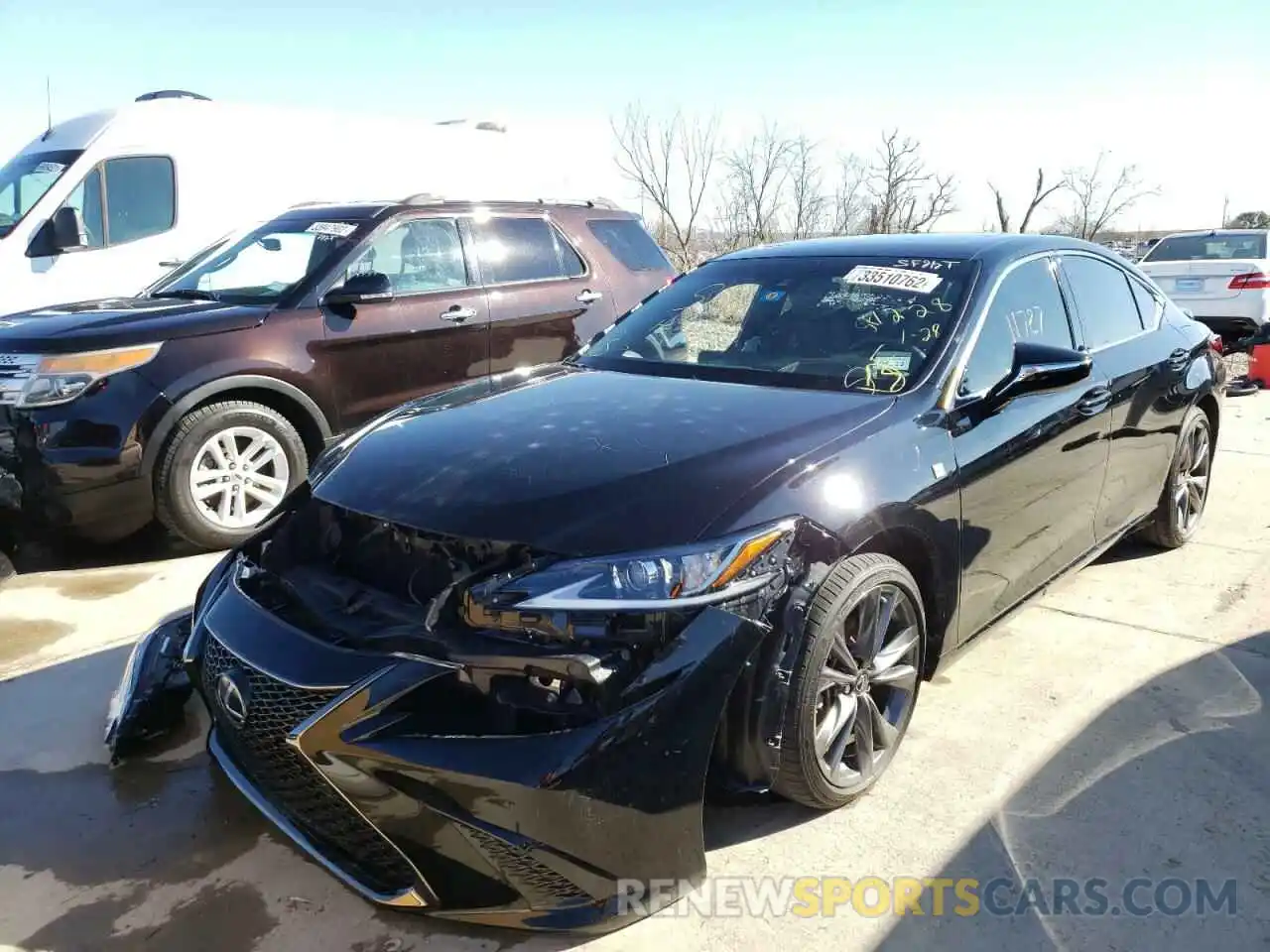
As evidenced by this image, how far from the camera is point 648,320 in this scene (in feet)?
12.8

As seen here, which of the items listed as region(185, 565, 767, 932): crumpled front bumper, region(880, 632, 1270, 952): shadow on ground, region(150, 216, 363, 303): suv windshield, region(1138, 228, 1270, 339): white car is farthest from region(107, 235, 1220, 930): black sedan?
region(1138, 228, 1270, 339): white car

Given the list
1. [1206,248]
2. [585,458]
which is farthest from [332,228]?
[1206,248]

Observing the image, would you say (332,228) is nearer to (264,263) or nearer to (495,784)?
(264,263)

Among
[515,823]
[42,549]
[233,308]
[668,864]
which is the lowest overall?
[42,549]

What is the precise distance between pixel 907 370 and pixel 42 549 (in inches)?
179

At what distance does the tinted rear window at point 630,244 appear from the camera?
671cm

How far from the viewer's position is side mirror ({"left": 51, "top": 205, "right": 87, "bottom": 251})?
7.28 meters

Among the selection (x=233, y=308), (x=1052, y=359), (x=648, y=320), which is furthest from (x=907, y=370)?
(x=233, y=308)

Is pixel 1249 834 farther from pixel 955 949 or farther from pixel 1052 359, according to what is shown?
pixel 1052 359

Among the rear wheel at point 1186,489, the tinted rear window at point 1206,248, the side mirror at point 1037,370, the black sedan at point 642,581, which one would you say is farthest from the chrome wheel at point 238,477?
the tinted rear window at point 1206,248

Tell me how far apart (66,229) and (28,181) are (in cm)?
105

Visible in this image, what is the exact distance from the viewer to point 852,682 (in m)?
2.60

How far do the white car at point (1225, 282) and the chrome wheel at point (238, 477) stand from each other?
9457mm

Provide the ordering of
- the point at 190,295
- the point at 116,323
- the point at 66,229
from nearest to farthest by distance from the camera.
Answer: the point at 116,323 < the point at 190,295 < the point at 66,229
